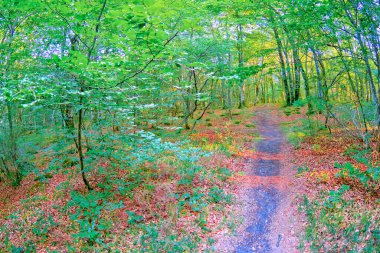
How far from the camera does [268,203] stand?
8.46 meters

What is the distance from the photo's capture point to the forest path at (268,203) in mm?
6660

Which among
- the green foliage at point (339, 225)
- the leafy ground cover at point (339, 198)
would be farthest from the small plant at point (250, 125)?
the green foliage at point (339, 225)

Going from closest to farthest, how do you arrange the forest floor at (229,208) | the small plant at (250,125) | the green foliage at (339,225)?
the green foliage at (339,225) < the forest floor at (229,208) < the small plant at (250,125)

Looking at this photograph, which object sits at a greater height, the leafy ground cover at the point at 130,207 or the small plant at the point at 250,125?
the small plant at the point at 250,125

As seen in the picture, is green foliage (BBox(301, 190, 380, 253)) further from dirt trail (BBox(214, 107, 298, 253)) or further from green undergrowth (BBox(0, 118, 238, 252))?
green undergrowth (BBox(0, 118, 238, 252))

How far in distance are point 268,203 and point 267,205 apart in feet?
0.36

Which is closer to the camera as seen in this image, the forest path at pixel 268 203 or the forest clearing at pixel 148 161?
the forest clearing at pixel 148 161

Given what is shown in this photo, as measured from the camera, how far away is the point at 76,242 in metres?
7.20

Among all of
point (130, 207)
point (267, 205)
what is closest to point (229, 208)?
point (267, 205)

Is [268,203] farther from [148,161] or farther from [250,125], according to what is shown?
[250,125]

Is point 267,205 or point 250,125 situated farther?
point 250,125

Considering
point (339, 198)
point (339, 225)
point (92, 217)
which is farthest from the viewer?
point (92, 217)

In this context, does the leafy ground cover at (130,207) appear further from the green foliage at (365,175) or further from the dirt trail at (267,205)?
the green foliage at (365,175)

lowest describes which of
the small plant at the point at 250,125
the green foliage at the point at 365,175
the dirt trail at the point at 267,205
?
the dirt trail at the point at 267,205
